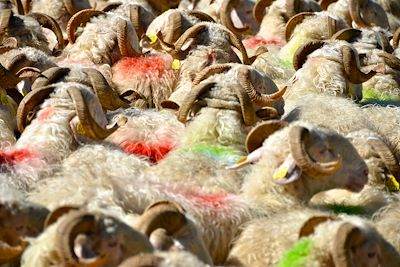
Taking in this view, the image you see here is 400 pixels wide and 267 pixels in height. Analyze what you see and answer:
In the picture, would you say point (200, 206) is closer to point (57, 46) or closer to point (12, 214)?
point (12, 214)

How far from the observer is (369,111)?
971 cm

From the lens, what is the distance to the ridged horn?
24.7 ft

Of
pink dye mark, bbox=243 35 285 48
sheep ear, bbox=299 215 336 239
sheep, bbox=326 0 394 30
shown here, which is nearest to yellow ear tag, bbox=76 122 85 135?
sheep ear, bbox=299 215 336 239

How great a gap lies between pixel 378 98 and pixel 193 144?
278 cm

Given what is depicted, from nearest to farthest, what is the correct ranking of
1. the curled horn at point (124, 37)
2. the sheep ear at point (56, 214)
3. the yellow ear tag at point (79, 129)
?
the sheep ear at point (56, 214), the yellow ear tag at point (79, 129), the curled horn at point (124, 37)

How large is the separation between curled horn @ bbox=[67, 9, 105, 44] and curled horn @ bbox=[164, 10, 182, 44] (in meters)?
0.59

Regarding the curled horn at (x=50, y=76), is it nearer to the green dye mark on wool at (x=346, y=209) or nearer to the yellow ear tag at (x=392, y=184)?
the green dye mark on wool at (x=346, y=209)

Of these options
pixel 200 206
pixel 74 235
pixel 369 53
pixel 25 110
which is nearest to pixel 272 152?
pixel 200 206

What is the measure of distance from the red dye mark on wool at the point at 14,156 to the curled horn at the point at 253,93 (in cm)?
174

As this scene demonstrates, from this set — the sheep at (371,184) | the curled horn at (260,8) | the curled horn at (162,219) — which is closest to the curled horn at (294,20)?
the curled horn at (260,8)

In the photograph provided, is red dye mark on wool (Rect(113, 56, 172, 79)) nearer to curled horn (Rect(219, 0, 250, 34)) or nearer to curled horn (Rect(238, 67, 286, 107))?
curled horn (Rect(238, 67, 286, 107))

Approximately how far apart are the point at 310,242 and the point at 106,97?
3.22 metres

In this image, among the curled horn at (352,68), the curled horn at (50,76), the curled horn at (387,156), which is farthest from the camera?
the curled horn at (352,68)

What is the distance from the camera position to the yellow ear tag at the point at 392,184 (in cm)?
796
